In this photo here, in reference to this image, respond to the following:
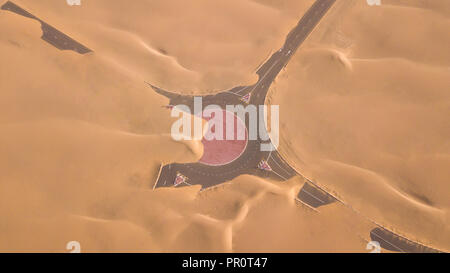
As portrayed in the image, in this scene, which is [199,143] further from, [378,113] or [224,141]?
[378,113]

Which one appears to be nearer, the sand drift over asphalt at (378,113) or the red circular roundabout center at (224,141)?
the sand drift over asphalt at (378,113)

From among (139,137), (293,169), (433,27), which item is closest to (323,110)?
(293,169)

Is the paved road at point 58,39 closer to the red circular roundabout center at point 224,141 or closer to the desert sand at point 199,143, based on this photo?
the desert sand at point 199,143

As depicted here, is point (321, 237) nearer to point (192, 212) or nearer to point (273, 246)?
point (273, 246)

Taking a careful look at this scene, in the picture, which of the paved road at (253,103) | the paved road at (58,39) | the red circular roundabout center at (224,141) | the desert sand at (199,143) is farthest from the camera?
the paved road at (58,39)

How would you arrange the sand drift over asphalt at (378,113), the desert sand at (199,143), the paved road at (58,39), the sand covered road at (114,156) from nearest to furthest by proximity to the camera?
the sand covered road at (114,156) → the desert sand at (199,143) → the sand drift over asphalt at (378,113) → the paved road at (58,39)

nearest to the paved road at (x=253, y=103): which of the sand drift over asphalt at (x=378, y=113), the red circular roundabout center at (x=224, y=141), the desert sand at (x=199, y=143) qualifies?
the red circular roundabout center at (x=224, y=141)

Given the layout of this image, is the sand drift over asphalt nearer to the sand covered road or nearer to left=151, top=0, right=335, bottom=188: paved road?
left=151, top=0, right=335, bottom=188: paved road

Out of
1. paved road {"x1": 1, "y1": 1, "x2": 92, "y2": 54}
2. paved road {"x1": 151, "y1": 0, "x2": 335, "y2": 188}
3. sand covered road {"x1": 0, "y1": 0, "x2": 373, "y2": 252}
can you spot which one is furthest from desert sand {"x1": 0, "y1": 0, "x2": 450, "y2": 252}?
paved road {"x1": 151, "y1": 0, "x2": 335, "y2": 188}
